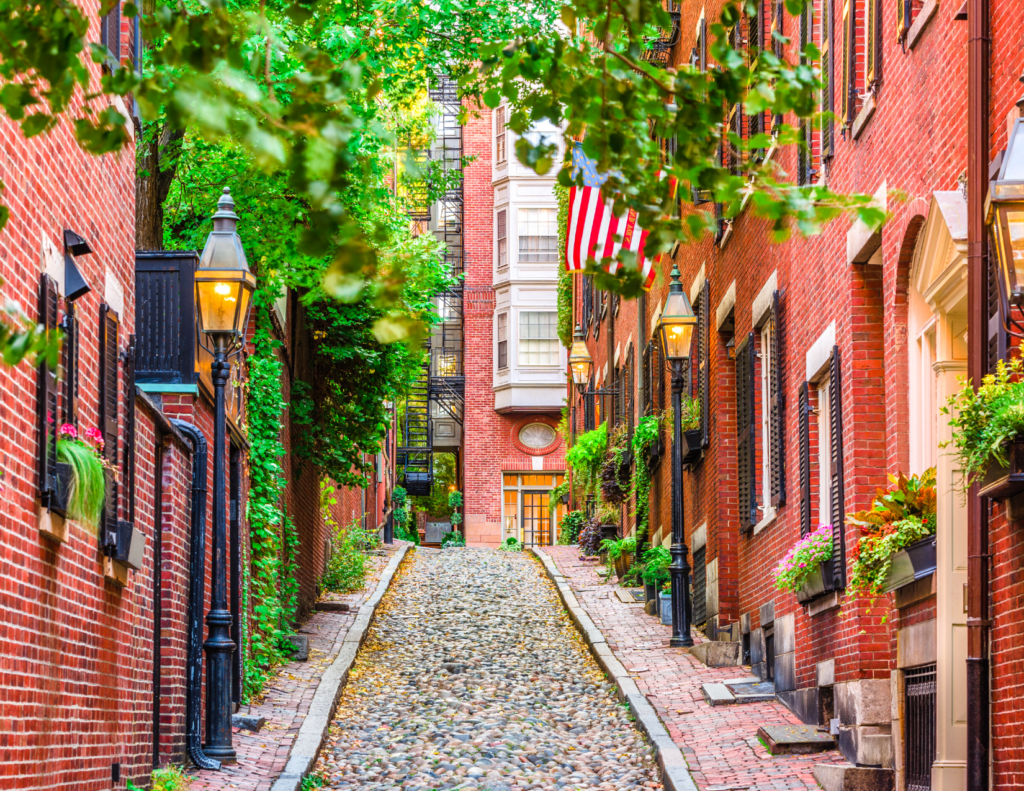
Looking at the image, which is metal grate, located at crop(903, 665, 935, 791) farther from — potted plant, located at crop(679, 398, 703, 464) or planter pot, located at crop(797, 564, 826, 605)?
potted plant, located at crop(679, 398, 703, 464)

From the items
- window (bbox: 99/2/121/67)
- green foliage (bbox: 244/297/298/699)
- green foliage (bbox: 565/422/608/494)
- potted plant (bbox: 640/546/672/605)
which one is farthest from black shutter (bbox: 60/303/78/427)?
green foliage (bbox: 565/422/608/494)

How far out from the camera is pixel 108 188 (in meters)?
9.22

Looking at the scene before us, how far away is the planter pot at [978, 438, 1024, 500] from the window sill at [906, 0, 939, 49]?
322 cm

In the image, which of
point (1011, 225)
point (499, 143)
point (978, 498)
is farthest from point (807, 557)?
point (499, 143)

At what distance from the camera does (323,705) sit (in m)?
13.9

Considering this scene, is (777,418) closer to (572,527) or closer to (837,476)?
(837,476)

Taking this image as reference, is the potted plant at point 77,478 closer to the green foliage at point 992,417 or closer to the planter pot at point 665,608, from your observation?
the green foliage at point 992,417

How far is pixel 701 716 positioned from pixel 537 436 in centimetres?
3553

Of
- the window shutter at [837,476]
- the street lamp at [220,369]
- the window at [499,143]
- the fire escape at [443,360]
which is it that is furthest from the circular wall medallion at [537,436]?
the window shutter at [837,476]

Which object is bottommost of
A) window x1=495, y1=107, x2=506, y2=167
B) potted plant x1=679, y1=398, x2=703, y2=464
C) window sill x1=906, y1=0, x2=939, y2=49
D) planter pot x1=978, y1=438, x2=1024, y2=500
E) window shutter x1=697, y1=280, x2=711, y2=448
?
planter pot x1=978, y1=438, x2=1024, y2=500

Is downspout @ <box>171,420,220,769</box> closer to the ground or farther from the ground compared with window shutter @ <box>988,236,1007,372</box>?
closer to the ground

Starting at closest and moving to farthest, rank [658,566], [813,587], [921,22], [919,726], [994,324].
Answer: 1. [994,324]
2. [921,22]
3. [919,726]
4. [813,587]
5. [658,566]

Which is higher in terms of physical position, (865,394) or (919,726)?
(865,394)

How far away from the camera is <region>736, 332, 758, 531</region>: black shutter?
591 inches
